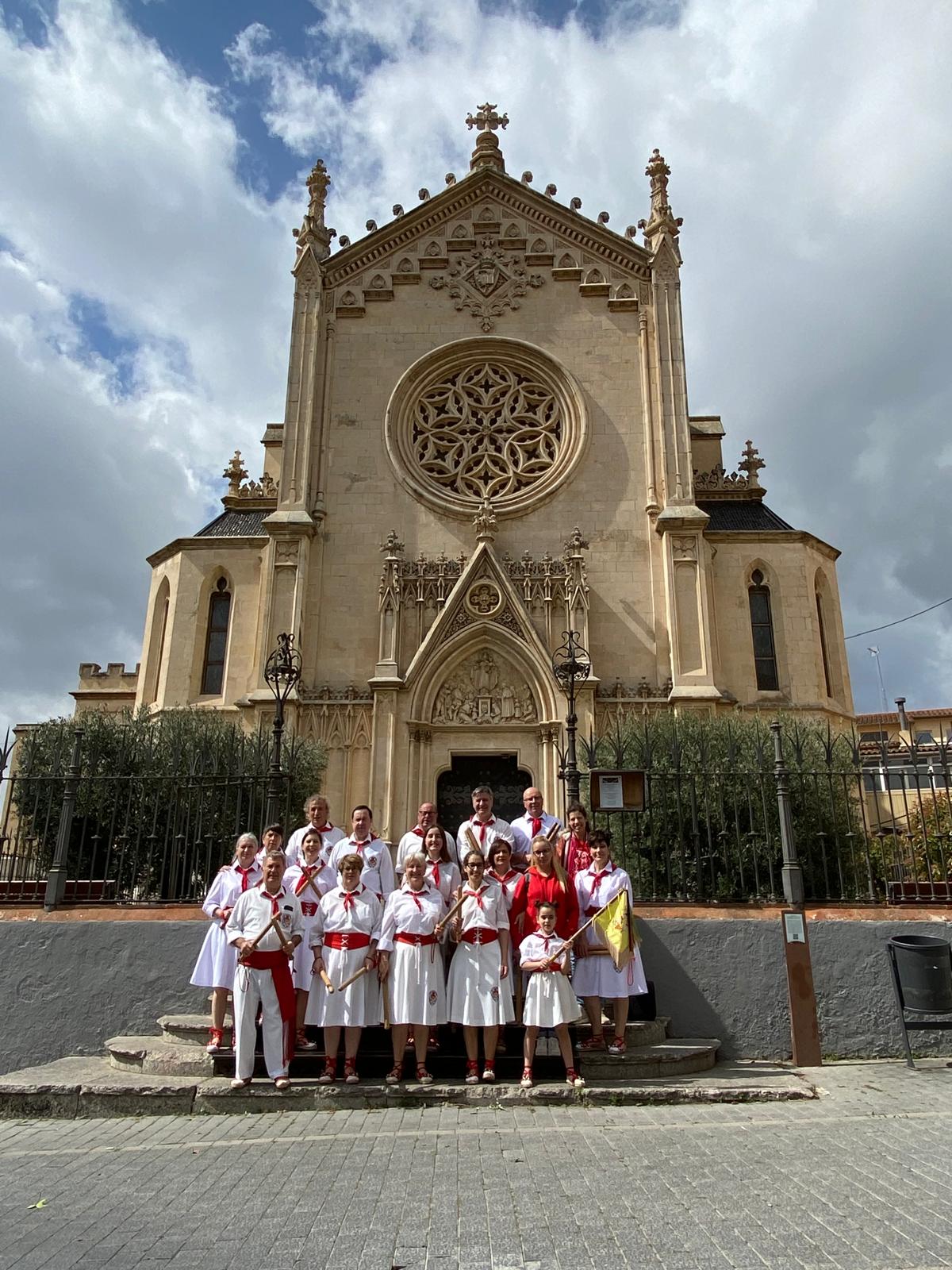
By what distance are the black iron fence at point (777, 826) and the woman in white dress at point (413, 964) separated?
3149 mm

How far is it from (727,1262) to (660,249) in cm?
2324

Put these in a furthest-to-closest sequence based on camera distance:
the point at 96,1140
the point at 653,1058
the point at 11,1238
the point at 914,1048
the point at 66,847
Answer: the point at 66,847 → the point at 914,1048 → the point at 653,1058 → the point at 96,1140 → the point at 11,1238

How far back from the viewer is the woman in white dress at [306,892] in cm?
779

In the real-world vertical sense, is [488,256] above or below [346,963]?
above

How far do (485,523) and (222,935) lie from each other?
13670 millimetres

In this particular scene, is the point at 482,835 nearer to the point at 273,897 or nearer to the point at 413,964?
the point at 413,964

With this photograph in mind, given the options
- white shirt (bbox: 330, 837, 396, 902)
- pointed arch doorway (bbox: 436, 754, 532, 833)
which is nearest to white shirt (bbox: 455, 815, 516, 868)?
white shirt (bbox: 330, 837, 396, 902)

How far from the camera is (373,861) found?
8336mm

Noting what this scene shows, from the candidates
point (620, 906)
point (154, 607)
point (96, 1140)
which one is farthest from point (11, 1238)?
point (154, 607)

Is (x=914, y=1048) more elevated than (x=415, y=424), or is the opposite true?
(x=415, y=424)

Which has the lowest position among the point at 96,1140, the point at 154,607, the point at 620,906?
the point at 96,1140

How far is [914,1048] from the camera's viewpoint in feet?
29.3

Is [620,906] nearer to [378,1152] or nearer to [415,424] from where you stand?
[378,1152]

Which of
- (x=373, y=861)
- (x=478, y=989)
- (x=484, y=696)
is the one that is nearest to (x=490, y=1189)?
(x=478, y=989)
